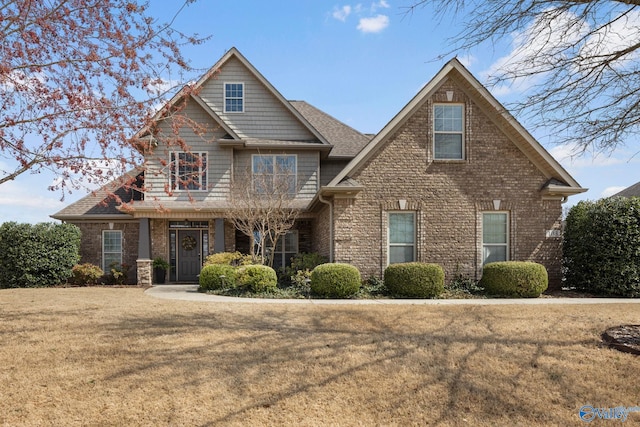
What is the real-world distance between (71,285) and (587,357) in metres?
17.7

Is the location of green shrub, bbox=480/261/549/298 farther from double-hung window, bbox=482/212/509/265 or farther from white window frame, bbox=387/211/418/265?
white window frame, bbox=387/211/418/265

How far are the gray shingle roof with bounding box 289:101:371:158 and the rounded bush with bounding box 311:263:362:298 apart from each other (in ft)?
25.6

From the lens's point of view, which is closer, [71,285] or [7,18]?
[7,18]

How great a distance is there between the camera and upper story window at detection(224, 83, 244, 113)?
18719 mm

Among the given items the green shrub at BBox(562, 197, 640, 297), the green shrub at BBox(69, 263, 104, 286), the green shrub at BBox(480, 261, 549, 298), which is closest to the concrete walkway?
the green shrub at BBox(480, 261, 549, 298)

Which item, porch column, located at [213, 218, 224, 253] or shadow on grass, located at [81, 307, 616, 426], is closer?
shadow on grass, located at [81, 307, 616, 426]

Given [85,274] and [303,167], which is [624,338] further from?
[85,274]

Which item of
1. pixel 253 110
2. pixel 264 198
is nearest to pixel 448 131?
pixel 264 198

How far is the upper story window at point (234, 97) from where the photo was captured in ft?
61.4

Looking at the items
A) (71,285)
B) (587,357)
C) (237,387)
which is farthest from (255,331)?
(71,285)

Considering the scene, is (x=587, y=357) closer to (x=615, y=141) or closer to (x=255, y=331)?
(x=615, y=141)

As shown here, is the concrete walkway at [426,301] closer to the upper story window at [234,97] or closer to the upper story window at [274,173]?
the upper story window at [274,173]

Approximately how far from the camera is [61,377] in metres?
5.64

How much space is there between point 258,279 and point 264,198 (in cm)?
407
